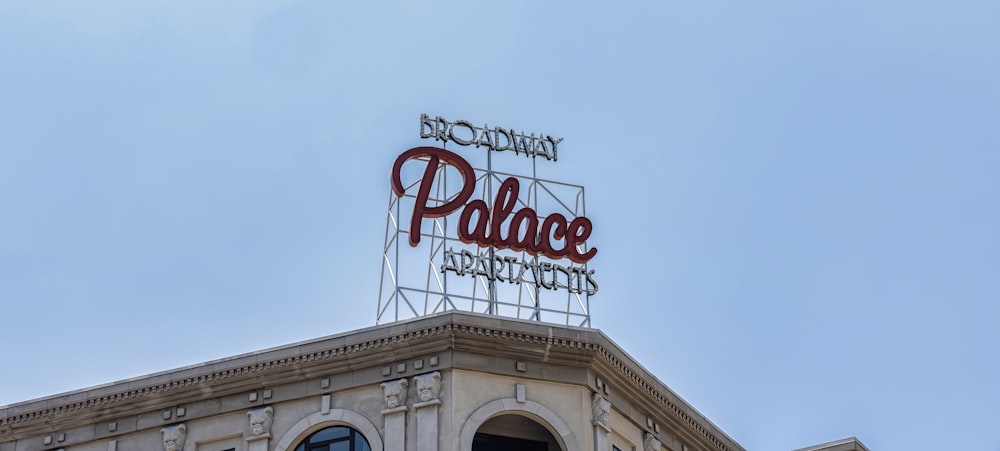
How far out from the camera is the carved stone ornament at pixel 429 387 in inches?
2201

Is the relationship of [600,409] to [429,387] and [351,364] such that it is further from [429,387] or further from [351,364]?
[351,364]

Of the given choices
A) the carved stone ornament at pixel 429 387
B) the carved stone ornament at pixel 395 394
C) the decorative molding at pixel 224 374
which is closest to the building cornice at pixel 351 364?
the decorative molding at pixel 224 374

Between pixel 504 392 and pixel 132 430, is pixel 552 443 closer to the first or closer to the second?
pixel 504 392

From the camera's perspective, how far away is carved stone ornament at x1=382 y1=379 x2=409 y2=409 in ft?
184

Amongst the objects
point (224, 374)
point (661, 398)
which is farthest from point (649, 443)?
point (224, 374)

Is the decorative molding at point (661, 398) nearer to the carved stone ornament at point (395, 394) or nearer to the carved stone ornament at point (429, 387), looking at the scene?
the carved stone ornament at point (429, 387)

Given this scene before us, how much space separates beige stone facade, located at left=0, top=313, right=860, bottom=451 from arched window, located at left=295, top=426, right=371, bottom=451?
197 millimetres

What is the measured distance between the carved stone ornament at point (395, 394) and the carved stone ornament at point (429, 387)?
1.73 feet

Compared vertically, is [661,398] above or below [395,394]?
above

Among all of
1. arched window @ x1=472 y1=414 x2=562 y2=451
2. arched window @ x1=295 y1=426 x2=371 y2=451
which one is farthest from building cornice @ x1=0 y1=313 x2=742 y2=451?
arched window @ x1=295 y1=426 x2=371 y2=451

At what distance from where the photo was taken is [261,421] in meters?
57.7

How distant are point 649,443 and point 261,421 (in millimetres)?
13331

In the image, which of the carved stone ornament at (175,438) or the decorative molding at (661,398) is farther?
the decorative molding at (661,398)

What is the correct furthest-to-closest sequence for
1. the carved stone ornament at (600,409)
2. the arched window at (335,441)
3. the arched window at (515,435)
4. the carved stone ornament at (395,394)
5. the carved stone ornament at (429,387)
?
the carved stone ornament at (600,409) < the arched window at (515,435) < the arched window at (335,441) < the carved stone ornament at (395,394) < the carved stone ornament at (429,387)
